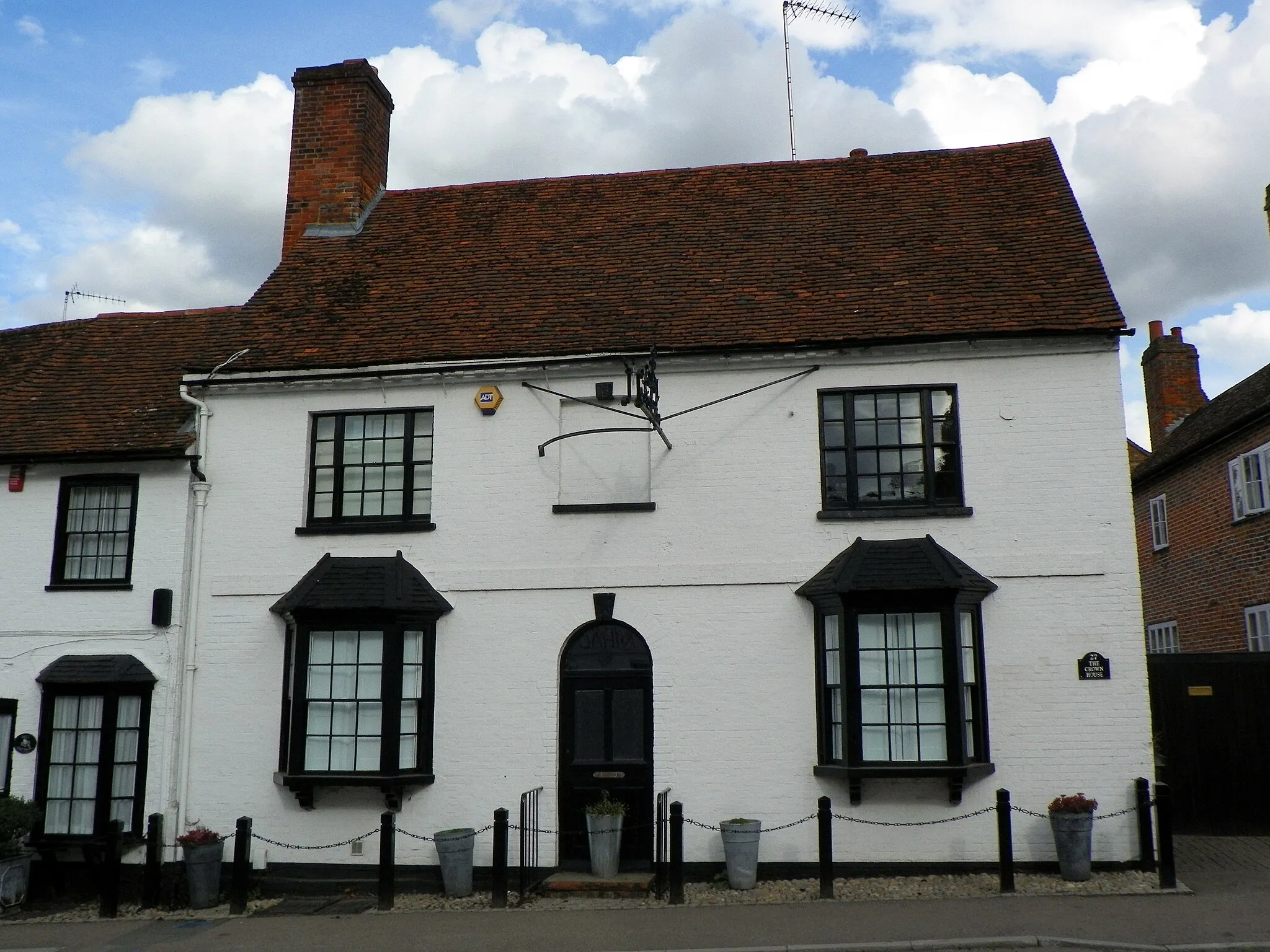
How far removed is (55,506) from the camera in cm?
1346

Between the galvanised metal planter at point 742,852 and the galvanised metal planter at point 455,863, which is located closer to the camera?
the galvanised metal planter at point 742,852

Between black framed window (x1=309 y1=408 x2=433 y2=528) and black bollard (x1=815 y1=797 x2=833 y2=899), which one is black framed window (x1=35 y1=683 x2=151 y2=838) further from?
black bollard (x1=815 y1=797 x2=833 y2=899)

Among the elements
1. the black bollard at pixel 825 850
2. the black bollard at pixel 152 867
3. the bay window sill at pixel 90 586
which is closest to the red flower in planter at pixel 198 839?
the black bollard at pixel 152 867

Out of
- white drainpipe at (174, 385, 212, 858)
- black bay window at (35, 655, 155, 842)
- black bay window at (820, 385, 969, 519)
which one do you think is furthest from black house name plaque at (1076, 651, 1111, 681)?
black bay window at (35, 655, 155, 842)

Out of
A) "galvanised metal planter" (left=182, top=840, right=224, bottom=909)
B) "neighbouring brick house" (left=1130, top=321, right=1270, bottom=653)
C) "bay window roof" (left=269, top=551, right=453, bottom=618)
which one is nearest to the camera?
"galvanised metal planter" (left=182, top=840, right=224, bottom=909)

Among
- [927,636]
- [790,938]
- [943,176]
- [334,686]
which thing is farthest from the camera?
[943,176]

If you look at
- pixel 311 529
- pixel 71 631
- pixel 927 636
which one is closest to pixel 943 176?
pixel 927 636

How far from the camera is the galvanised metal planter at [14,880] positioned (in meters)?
11.8

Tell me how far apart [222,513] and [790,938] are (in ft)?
27.2

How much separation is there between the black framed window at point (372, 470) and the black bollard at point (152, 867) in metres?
3.73

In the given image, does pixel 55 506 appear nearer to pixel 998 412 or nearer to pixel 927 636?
pixel 927 636

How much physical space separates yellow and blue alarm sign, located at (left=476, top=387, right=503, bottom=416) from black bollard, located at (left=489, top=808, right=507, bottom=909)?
15.3 feet

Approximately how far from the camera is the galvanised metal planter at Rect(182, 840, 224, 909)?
11.6 m

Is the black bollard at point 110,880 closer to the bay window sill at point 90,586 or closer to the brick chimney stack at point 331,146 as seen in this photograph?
the bay window sill at point 90,586
